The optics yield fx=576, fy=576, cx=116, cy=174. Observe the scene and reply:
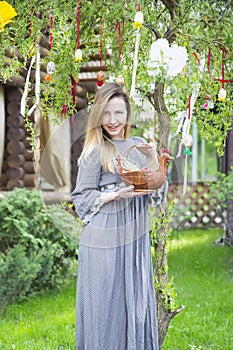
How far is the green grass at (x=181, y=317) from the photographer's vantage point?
3.73m

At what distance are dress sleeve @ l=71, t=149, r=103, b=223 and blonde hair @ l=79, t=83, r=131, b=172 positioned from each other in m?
0.03

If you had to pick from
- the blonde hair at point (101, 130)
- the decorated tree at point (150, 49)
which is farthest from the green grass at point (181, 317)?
the blonde hair at point (101, 130)

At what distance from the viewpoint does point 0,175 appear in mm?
6707

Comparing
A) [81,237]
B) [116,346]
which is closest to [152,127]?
[81,237]

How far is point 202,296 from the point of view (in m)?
5.02

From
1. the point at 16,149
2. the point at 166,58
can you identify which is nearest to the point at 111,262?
the point at 166,58

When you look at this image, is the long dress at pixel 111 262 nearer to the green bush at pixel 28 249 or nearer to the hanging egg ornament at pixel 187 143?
the hanging egg ornament at pixel 187 143

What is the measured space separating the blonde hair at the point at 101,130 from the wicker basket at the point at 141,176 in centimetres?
6

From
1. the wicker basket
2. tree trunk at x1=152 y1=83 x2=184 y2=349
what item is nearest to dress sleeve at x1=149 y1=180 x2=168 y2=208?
the wicker basket

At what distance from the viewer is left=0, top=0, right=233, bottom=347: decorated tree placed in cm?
291

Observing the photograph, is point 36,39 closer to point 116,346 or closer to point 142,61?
point 142,61

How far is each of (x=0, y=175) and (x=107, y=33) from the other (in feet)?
12.4

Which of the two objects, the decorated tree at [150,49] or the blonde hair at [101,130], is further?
the decorated tree at [150,49]

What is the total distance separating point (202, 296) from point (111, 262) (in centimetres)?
260
